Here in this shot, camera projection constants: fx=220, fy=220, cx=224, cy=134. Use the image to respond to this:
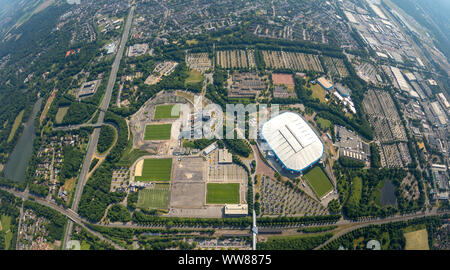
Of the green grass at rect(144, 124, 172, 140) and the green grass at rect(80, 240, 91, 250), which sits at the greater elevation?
the green grass at rect(144, 124, 172, 140)

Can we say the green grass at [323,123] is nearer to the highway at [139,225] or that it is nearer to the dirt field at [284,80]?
the dirt field at [284,80]

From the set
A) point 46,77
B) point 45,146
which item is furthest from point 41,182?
point 46,77

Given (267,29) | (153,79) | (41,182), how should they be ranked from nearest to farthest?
(41,182) → (153,79) → (267,29)

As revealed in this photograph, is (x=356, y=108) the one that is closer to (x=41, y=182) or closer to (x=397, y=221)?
(x=397, y=221)

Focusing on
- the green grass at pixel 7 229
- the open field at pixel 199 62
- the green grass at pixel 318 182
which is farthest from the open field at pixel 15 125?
the green grass at pixel 318 182

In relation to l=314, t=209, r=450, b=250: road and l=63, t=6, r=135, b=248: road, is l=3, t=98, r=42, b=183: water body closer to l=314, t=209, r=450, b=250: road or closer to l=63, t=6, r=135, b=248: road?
l=63, t=6, r=135, b=248: road

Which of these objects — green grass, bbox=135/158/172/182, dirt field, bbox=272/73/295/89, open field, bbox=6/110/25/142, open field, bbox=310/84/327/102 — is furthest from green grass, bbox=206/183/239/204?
open field, bbox=6/110/25/142
